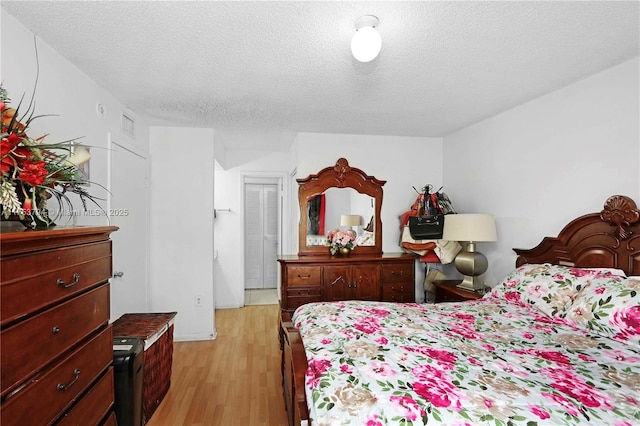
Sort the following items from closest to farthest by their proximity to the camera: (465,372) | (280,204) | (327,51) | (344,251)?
(465,372), (327,51), (344,251), (280,204)

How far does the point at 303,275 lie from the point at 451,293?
1473mm

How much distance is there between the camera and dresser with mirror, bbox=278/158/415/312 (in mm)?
3383

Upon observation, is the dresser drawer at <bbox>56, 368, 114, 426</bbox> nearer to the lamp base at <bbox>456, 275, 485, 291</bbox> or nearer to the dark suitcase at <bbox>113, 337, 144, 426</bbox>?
the dark suitcase at <bbox>113, 337, 144, 426</bbox>

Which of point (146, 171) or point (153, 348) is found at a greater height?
point (146, 171)

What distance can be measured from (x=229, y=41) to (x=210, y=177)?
211cm

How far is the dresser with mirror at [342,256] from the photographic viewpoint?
338 cm

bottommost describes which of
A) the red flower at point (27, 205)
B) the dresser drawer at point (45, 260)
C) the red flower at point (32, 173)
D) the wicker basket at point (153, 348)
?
the wicker basket at point (153, 348)

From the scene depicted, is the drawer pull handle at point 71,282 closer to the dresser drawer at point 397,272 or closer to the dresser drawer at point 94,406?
the dresser drawer at point 94,406

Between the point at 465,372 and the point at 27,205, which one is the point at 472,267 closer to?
the point at 465,372

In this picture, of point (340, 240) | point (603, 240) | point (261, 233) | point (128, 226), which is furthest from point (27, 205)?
point (261, 233)

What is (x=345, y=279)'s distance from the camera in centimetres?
346

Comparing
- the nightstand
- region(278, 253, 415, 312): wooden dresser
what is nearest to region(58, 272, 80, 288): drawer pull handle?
region(278, 253, 415, 312): wooden dresser

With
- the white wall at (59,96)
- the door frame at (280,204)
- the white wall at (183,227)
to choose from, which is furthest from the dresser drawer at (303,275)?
the white wall at (59,96)

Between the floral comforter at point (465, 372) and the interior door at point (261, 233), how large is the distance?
12.2 feet
